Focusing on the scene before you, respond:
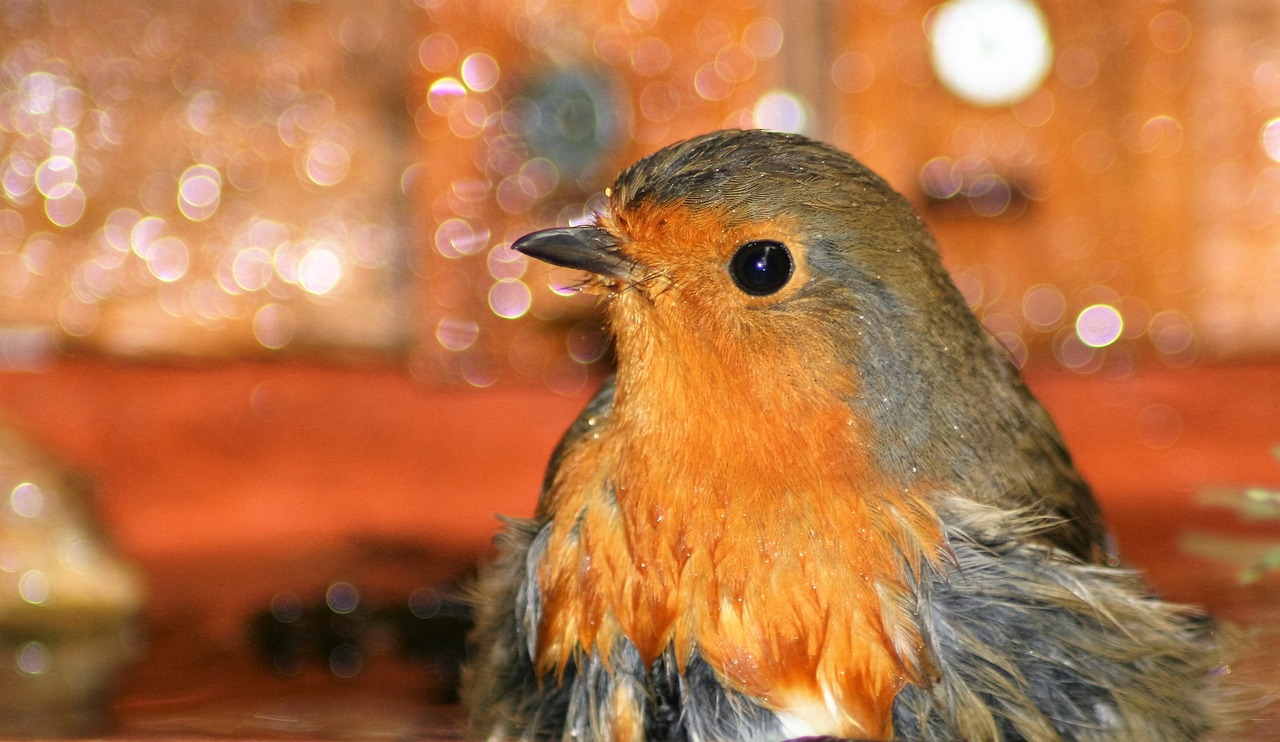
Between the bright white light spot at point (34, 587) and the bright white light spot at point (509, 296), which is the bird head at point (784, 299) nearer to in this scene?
the bright white light spot at point (509, 296)

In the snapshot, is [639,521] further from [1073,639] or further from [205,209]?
[205,209]

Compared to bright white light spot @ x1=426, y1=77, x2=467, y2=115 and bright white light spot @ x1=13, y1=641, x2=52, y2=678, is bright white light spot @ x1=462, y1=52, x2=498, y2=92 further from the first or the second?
bright white light spot @ x1=13, y1=641, x2=52, y2=678

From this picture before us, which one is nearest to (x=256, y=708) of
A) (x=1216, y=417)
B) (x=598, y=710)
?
(x=598, y=710)

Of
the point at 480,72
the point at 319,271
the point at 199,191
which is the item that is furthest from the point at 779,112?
the point at 199,191

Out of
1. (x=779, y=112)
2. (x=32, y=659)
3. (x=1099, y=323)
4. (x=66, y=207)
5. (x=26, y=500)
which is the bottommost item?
(x=32, y=659)

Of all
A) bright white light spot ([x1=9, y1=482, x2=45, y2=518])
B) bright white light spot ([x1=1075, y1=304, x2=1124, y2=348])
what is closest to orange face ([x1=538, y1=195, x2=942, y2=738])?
bright white light spot ([x1=9, y1=482, x2=45, y2=518])

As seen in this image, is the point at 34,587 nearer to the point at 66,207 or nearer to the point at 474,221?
the point at 66,207
